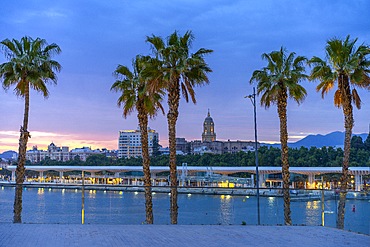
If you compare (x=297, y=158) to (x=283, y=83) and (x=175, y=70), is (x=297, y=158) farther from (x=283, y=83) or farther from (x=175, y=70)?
(x=175, y=70)

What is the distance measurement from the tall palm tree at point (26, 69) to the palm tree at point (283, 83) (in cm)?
1055

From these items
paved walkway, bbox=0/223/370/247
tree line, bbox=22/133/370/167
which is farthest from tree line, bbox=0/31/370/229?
tree line, bbox=22/133/370/167

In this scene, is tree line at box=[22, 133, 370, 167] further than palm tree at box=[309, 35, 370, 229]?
Yes

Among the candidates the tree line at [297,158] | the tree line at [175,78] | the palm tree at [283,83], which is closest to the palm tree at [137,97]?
the tree line at [175,78]

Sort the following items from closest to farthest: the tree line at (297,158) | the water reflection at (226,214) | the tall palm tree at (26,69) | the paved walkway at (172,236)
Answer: the paved walkway at (172,236) → the water reflection at (226,214) → the tall palm tree at (26,69) → the tree line at (297,158)

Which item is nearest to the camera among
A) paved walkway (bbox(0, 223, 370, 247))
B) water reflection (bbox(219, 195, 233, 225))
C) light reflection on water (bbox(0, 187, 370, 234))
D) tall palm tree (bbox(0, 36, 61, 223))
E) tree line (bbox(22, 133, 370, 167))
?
paved walkway (bbox(0, 223, 370, 247))

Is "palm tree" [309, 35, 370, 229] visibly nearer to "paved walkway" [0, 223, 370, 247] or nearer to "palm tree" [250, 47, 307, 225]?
"palm tree" [250, 47, 307, 225]

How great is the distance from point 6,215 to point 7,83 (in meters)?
7.93

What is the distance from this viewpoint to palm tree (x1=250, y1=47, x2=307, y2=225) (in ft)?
80.9

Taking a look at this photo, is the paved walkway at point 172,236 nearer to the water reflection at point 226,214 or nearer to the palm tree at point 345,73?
the water reflection at point 226,214

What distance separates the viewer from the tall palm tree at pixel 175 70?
21906mm

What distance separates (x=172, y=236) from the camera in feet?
38.6

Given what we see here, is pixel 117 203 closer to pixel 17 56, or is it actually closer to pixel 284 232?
pixel 284 232

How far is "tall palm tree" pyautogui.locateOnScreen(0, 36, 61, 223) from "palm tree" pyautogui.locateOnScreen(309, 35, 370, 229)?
12536mm
